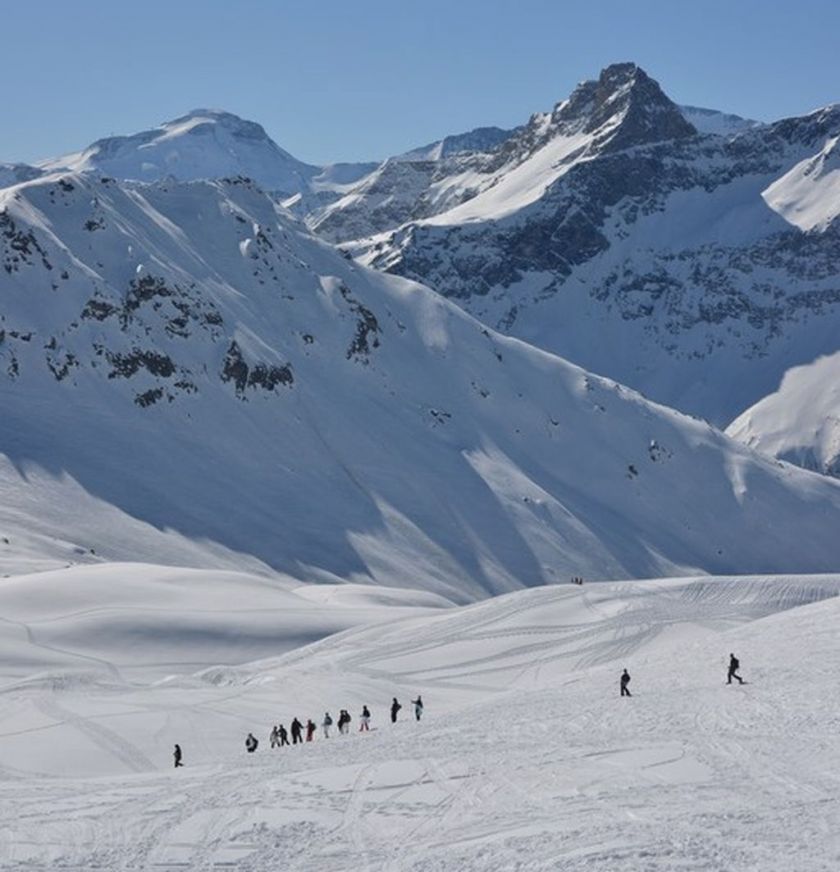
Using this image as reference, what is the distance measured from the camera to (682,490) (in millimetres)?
170375

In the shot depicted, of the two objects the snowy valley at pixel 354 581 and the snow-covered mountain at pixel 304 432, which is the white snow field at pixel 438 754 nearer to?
the snowy valley at pixel 354 581

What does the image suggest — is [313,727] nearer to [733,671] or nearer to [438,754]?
[438,754]

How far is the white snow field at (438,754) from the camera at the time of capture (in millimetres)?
24484

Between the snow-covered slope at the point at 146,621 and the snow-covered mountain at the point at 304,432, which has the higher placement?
the snow-covered mountain at the point at 304,432

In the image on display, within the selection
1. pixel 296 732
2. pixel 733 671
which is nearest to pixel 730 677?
pixel 733 671

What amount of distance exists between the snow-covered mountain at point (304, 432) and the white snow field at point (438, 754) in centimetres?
4479

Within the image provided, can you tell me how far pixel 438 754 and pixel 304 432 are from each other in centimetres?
11661

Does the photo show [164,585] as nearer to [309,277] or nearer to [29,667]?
[29,667]

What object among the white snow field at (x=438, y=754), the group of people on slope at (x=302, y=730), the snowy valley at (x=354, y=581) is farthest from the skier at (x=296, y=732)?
the snowy valley at (x=354, y=581)

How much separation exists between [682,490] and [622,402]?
17236 millimetres

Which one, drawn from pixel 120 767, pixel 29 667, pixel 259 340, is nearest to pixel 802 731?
pixel 120 767

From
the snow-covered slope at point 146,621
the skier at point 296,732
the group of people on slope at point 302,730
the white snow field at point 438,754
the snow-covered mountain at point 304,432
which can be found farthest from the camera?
the snow-covered mountain at point 304,432

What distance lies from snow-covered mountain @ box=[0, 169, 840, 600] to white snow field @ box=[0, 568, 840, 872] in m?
44.8

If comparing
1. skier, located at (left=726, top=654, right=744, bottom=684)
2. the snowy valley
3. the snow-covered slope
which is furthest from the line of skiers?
the snow-covered slope
